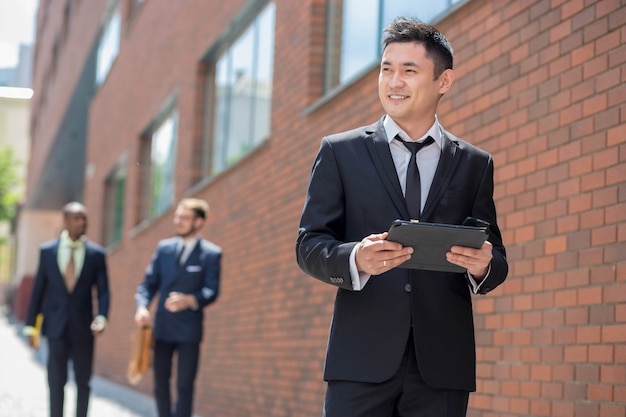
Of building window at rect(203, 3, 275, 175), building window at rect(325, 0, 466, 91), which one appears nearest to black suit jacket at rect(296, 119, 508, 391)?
building window at rect(325, 0, 466, 91)

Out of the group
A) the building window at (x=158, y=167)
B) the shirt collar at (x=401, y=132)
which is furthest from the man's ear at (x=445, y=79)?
the building window at (x=158, y=167)

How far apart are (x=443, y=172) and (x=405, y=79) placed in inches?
12.3

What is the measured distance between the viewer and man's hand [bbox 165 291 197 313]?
26.5ft

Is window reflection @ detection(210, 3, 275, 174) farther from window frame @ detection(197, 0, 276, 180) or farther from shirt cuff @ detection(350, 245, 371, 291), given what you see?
shirt cuff @ detection(350, 245, 371, 291)

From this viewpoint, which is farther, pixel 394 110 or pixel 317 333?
pixel 317 333

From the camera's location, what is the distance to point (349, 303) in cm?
331

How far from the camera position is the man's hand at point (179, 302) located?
8.06 m

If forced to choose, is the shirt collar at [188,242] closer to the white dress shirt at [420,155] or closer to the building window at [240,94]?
the building window at [240,94]

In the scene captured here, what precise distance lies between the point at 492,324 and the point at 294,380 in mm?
3385

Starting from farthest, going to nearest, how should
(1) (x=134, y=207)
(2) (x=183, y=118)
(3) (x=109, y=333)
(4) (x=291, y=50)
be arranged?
(3) (x=109, y=333) → (1) (x=134, y=207) → (2) (x=183, y=118) → (4) (x=291, y=50)

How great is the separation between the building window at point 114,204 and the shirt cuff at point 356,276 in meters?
17.1

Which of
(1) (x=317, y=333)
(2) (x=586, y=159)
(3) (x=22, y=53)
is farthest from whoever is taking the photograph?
(3) (x=22, y=53)

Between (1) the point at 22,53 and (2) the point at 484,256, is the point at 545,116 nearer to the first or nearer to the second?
(2) the point at 484,256

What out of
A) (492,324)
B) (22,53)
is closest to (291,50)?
(492,324)
